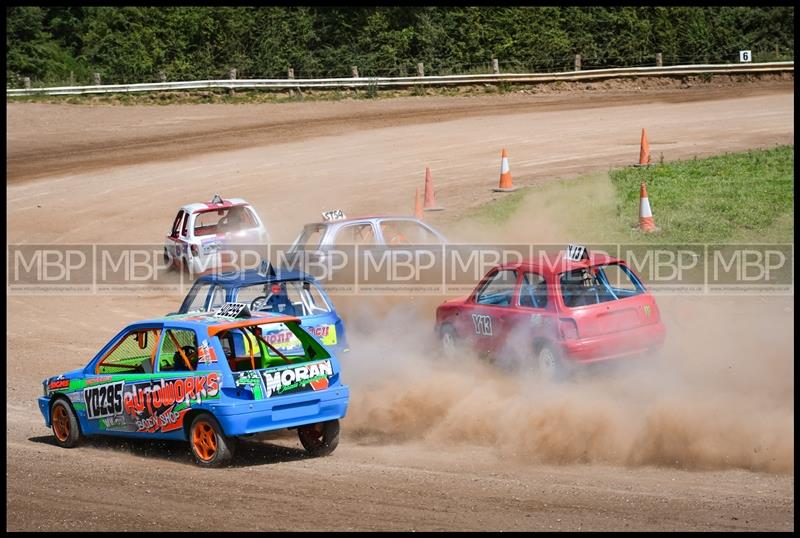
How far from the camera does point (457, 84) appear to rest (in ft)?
139

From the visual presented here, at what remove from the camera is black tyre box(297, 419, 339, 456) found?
1045 centimetres

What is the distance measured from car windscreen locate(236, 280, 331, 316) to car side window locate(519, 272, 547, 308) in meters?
2.21

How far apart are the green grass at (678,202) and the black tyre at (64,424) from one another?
11174mm

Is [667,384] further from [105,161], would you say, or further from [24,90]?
[24,90]

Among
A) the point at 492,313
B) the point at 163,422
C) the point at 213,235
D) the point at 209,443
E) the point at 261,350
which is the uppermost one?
the point at 213,235

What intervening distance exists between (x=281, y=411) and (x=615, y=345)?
166 inches

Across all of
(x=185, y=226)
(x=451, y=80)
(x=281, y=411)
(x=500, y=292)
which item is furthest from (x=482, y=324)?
(x=451, y=80)

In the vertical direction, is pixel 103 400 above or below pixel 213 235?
below

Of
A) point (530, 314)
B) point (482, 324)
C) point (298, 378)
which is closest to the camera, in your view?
point (298, 378)

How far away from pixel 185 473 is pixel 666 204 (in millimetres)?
13742

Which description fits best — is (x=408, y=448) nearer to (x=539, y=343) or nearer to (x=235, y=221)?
(x=539, y=343)

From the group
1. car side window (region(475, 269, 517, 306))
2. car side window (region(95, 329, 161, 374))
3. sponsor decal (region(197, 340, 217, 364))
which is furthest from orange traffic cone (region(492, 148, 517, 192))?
sponsor decal (region(197, 340, 217, 364))

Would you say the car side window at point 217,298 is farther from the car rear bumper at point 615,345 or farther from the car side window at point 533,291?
the car rear bumper at point 615,345

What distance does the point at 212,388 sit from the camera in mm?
9781
